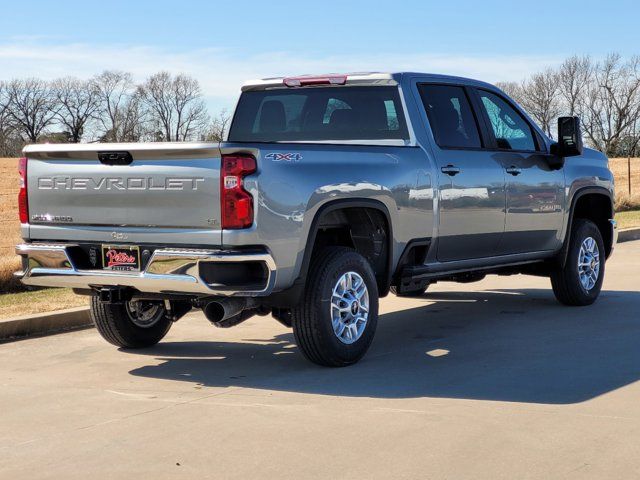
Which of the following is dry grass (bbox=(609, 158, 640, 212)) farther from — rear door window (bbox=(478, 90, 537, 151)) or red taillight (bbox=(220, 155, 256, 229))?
red taillight (bbox=(220, 155, 256, 229))

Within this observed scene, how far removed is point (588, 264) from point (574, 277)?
300 mm

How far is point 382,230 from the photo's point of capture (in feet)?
25.5

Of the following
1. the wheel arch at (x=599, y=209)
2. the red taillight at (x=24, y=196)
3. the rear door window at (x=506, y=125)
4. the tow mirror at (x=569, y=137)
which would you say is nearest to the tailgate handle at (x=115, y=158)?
the red taillight at (x=24, y=196)


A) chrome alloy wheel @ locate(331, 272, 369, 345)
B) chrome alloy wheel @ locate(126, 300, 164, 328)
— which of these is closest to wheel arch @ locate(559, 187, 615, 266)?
chrome alloy wheel @ locate(331, 272, 369, 345)

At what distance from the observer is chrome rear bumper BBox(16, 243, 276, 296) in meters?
6.51

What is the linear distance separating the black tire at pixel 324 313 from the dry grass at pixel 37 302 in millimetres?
3142

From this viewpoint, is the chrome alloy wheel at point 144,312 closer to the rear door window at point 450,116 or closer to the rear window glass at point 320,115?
the rear window glass at point 320,115

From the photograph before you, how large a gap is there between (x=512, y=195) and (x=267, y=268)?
121 inches

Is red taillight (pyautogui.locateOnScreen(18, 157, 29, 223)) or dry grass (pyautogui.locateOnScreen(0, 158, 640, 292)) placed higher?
red taillight (pyautogui.locateOnScreen(18, 157, 29, 223))

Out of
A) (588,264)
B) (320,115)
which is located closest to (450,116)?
(320,115)

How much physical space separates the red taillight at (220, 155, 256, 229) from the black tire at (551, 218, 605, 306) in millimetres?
4368

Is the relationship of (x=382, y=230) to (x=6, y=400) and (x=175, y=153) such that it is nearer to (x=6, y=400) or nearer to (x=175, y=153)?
(x=175, y=153)

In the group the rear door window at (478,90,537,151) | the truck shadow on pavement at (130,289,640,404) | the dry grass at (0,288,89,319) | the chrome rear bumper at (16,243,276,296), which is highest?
the rear door window at (478,90,537,151)

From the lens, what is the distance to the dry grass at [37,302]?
9.30 m
